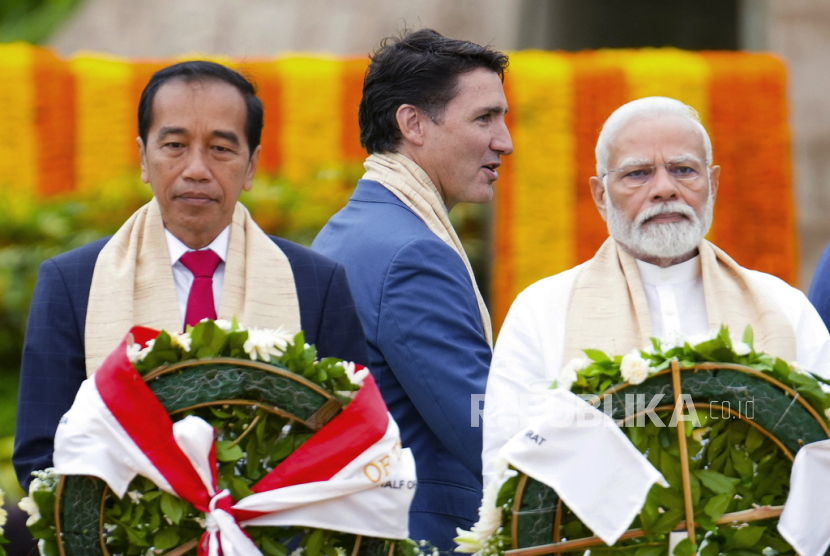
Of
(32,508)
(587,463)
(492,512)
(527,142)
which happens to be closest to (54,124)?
(527,142)

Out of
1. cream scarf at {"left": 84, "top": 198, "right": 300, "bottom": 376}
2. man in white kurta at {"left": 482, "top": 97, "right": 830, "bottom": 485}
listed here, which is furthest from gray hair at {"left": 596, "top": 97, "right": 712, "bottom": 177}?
cream scarf at {"left": 84, "top": 198, "right": 300, "bottom": 376}

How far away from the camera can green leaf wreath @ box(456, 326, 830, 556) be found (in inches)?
82.5

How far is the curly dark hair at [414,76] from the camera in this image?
10.9ft

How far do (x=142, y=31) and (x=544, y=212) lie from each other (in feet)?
17.7

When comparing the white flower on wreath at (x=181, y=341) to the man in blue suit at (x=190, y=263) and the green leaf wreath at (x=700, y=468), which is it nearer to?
the man in blue suit at (x=190, y=263)

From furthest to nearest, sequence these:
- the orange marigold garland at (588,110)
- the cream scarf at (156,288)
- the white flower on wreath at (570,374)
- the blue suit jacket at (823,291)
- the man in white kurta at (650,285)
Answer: the orange marigold garland at (588,110) < the blue suit jacket at (823,291) < the man in white kurta at (650,285) < the cream scarf at (156,288) < the white flower on wreath at (570,374)

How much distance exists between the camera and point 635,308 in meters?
2.91

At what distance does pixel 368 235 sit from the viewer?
3.08 meters

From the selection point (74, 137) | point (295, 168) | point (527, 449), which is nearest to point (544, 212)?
point (295, 168)

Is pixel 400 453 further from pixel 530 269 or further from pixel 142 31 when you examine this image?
pixel 142 31

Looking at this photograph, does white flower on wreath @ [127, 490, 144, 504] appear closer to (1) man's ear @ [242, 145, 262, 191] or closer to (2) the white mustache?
(1) man's ear @ [242, 145, 262, 191]

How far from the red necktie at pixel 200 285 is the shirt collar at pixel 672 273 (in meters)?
1.25

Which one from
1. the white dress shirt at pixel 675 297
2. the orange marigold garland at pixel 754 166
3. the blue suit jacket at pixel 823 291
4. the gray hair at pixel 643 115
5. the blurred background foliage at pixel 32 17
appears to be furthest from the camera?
the blurred background foliage at pixel 32 17

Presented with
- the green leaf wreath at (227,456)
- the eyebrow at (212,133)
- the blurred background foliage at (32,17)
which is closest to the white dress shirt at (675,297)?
the green leaf wreath at (227,456)
